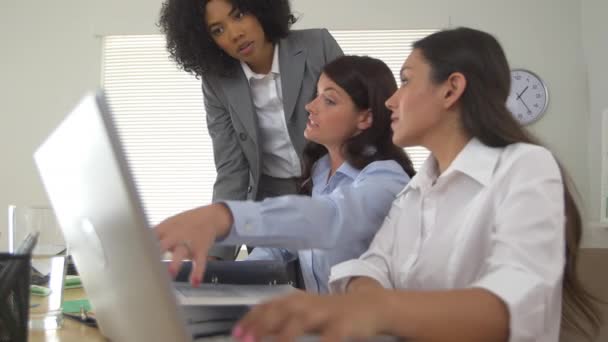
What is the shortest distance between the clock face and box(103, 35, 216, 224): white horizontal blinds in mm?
1955

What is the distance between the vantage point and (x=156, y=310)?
0.53 m

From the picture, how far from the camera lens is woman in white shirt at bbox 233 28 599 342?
1.77ft

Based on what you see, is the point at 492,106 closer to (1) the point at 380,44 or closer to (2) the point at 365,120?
(2) the point at 365,120

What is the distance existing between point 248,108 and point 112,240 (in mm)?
1311

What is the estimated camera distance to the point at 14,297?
0.69 metres

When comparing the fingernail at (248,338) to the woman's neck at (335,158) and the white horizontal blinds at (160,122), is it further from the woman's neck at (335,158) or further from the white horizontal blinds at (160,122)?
the white horizontal blinds at (160,122)

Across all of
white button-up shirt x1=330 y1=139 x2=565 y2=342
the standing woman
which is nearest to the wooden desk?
white button-up shirt x1=330 y1=139 x2=565 y2=342

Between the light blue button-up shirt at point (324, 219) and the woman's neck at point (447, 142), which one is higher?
the woman's neck at point (447, 142)

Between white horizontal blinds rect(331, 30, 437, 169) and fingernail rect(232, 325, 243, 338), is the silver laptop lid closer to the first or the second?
fingernail rect(232, 325, 243, 338)

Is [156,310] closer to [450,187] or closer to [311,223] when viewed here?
[311,223]

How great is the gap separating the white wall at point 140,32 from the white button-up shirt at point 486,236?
3.03 metres

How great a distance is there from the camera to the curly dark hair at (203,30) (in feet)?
6.37

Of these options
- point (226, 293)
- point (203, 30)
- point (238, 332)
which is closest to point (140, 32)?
point (203, 30)

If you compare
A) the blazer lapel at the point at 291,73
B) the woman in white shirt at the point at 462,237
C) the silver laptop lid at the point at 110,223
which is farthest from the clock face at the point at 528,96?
the silver laptop lid at the point at 110,223
